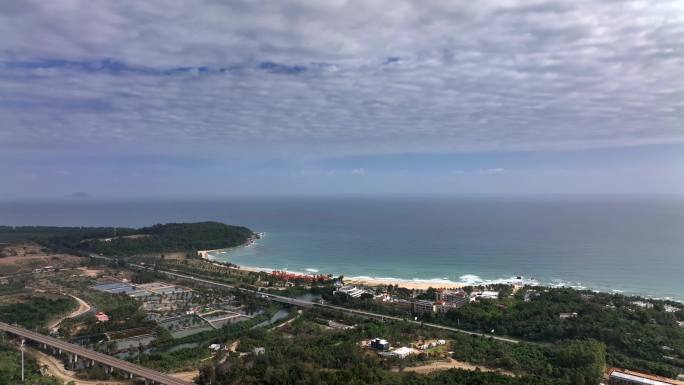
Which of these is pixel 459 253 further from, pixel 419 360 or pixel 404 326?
pixel 419 360

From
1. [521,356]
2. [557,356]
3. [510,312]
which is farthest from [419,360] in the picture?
[510,312]

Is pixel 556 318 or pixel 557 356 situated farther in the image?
pixel 556 318

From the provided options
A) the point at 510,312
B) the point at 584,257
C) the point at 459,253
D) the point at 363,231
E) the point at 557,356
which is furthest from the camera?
the point at 363,231

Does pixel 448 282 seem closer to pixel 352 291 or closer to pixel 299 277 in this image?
pixel 352 291

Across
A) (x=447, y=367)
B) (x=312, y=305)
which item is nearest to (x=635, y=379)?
(x=447, y=367)

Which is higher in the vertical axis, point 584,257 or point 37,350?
point 584,257

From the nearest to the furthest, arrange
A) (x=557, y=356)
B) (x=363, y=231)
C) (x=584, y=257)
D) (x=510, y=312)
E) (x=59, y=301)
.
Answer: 1. (x=557, y=356)
2. (x=510, y=312)
3. (x=59, y=301)
4. (x=584, y=257)
5. (x=363, y=231)

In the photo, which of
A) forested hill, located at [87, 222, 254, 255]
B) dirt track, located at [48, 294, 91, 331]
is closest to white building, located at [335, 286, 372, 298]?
dirt track, located at [48, 294, 91, 331]
